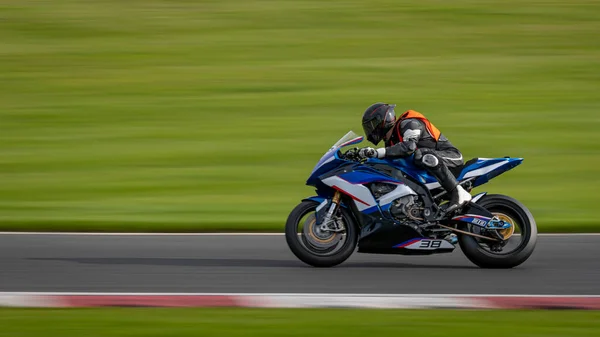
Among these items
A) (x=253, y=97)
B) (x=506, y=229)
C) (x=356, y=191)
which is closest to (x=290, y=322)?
(x=356, y=191)

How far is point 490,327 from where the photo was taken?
6.59 metres

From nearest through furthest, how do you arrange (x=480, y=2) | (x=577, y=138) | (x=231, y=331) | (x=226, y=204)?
(x=231, y=331) → (x=226, y=204) → (x=577, y=138) → (x=480, y=2)

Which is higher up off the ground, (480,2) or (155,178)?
(480,2)

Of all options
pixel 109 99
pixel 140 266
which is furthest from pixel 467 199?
pixel 109 99

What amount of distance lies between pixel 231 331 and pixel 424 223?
3.00 meters

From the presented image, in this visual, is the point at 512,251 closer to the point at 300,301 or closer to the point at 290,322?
the point at 300,301

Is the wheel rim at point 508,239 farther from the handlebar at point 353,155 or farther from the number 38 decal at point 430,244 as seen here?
the handlebar at point 353,155

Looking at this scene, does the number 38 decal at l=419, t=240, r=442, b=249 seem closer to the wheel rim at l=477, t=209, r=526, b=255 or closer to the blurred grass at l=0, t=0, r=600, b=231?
the wheel rim at l=477, t=209, r=526, b=255

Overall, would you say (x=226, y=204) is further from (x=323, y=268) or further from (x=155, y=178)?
(x=323, y=268)

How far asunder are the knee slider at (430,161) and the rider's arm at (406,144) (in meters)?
0.13

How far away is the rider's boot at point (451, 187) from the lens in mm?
8859

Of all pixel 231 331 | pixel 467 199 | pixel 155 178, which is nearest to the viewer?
pixel 231 331

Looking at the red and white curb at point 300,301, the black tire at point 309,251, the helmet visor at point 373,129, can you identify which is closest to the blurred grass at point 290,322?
the red and white curb at point 300,301

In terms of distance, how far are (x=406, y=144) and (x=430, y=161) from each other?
0.88 ft
